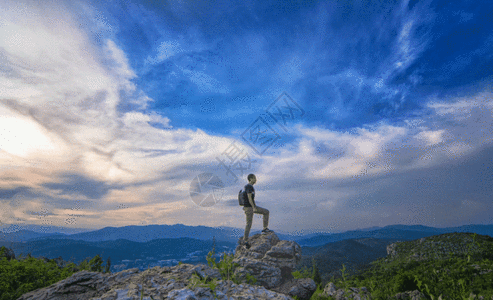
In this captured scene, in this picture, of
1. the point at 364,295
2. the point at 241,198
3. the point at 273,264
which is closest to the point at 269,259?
the point at 273,264

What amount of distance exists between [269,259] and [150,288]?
30.1ft

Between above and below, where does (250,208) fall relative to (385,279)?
above

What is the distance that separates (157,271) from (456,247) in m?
18.7

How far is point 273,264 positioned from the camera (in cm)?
1318

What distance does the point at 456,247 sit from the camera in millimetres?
15633

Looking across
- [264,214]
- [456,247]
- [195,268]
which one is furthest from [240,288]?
[456,247]

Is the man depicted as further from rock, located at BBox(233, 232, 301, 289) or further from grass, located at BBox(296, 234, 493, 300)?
grass, located at BBox(296, 234, 493, 300)

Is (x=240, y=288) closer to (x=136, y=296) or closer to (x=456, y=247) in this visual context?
(x=136, y=296)

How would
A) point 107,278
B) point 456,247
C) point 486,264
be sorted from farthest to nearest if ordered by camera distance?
point 456,247
point 486,264
point 107,278

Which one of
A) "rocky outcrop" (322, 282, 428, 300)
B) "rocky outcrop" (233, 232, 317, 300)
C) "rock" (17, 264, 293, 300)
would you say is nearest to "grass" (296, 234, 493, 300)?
"rocky outcrop" (322, 282, 428, 300)

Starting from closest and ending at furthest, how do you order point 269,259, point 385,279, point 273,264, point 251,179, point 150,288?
point 150,288 → point 385,279 → point 273,264 → point 269,259 → point 251,179

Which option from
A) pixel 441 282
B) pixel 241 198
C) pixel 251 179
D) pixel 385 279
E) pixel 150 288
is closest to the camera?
pixel 150 288

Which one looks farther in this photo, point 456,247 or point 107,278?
point 456,247

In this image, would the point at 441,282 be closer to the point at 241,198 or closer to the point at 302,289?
the point at 302,289
